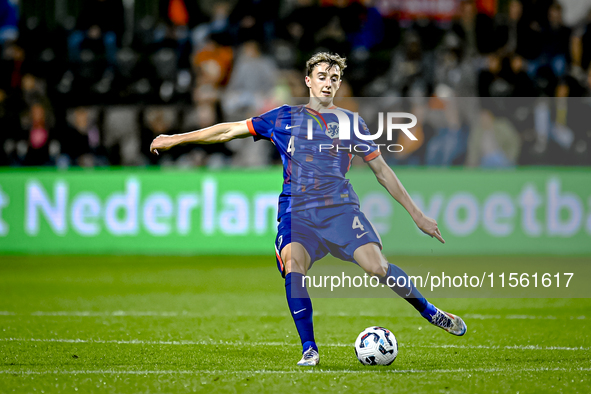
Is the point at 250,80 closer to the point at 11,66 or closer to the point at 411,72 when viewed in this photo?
the point at 411,72

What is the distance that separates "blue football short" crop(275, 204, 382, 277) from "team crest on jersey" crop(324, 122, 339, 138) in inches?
19.7

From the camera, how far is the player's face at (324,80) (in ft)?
17.8

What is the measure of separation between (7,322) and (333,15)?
28.8 ft

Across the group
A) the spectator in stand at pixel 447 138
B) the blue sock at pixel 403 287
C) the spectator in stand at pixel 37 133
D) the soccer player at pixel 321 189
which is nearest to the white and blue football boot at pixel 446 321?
the soccer player at pixel 321 189

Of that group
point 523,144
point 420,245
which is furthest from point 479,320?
point 523,144

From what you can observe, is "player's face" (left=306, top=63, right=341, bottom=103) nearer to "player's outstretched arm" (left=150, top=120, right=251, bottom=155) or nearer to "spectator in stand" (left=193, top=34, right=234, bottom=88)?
"player's outstretched arm" (left=150, top=120, right=251, bottom=155)

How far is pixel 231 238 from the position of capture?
11.9 m

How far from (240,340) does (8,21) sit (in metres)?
10.3

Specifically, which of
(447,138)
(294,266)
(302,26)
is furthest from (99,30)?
(294,266)

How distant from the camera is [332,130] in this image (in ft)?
18.4

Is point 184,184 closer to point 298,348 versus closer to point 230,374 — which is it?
point 298,348

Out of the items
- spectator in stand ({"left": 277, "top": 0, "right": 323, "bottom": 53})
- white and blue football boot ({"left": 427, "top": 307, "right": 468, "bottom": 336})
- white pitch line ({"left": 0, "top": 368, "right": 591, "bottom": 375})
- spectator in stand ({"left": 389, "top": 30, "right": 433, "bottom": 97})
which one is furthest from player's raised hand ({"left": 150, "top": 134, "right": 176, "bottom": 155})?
spectator in stand ({"left": 277, "top": 0, "right": 323, "bottom": 53})

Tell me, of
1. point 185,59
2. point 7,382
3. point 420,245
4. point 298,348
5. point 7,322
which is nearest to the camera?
point 7,382

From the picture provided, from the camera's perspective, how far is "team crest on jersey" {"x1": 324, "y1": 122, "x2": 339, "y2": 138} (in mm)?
5586
